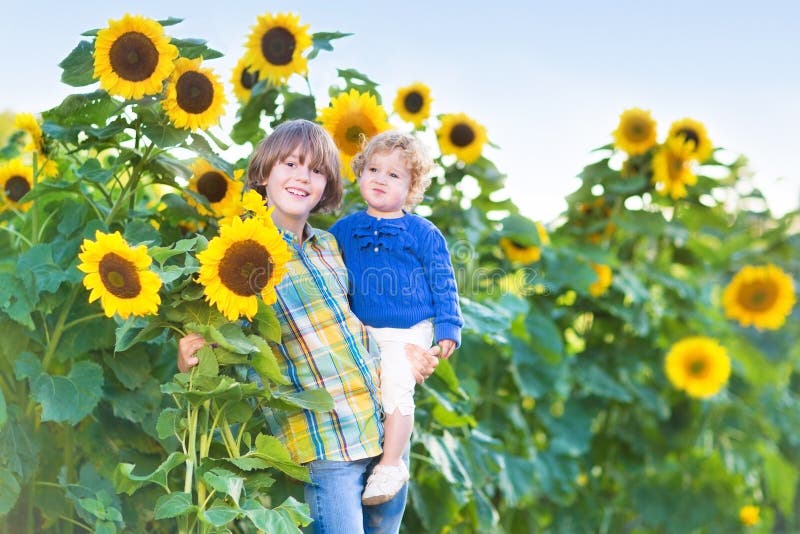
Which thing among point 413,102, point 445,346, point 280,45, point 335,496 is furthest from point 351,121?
point 335,496

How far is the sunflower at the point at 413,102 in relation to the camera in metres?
3.18

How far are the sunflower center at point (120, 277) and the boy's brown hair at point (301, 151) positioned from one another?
41 centimetres

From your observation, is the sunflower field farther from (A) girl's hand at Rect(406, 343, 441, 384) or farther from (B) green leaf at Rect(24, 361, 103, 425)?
(A) girl's hand at Rect(406, 343, 441, 384)

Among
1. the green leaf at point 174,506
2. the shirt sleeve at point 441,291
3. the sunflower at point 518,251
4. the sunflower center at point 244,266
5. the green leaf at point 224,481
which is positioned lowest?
the sunflower at point 518,251

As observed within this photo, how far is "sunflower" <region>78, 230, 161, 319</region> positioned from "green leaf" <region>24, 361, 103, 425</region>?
55 cm

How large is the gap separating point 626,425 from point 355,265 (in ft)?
7.90

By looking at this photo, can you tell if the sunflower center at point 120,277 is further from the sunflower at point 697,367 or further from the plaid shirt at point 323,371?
the sunflower at point 697,367

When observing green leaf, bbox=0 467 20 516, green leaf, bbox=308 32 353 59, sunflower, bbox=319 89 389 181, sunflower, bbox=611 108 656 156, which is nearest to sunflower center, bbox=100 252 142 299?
green leaf, bbox=0 467 20 516

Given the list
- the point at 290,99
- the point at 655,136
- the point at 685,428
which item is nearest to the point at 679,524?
the point at 685,428

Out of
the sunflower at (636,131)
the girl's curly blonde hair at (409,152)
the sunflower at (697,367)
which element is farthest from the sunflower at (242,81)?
the sunflower at (697,367)

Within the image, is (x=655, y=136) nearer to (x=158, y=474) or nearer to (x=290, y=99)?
(x=290, y=99)

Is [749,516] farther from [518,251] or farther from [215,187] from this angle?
[215,187]

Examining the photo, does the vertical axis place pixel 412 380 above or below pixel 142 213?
below

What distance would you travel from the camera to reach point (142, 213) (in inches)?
98.2
